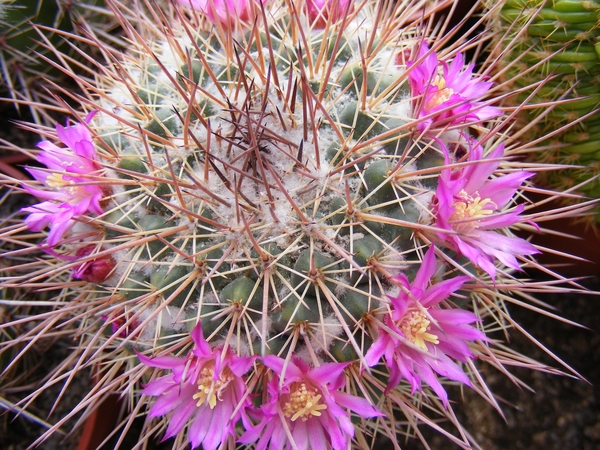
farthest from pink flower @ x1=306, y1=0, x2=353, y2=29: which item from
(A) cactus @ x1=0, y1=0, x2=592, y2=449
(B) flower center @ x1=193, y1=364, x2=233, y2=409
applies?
(B) flower center @ x1=193, y1=364, x2=233, y2=409

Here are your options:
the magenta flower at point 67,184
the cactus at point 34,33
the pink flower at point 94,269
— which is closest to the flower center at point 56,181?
the magenta flower at point 67,184

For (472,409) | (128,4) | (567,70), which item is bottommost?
(472,409)

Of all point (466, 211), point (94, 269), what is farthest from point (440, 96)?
point (94, 269)

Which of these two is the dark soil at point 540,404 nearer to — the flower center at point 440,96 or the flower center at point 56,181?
the flower center at point 56,181

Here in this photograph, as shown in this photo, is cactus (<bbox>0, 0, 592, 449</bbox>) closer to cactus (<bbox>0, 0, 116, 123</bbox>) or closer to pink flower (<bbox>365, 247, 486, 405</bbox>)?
pink flower (<bbox>365, 247, 486, 405</bbox>)

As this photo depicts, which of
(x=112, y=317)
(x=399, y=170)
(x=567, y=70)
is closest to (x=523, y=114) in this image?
(x=567, y=70)

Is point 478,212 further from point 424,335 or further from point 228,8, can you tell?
point 228,8

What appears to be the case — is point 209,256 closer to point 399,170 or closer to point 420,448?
point 399,170
